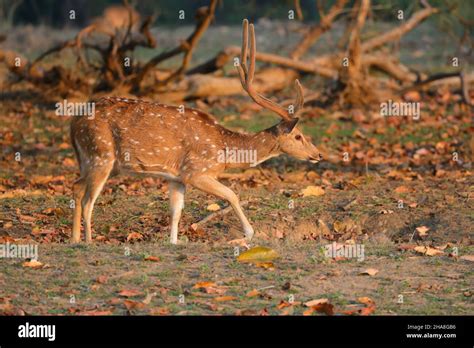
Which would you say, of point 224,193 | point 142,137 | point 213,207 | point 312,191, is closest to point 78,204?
point 142,137

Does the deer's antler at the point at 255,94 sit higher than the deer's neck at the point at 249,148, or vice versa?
the deer's antler at the point at 255,94

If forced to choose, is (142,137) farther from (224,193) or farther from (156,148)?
(224,193)

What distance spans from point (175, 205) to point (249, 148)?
3.59 ft

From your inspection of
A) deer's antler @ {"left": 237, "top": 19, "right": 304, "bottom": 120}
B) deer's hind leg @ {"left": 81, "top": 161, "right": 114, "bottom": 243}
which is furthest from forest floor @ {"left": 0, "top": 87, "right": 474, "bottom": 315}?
deer's antler @ {"left": 237, "top": 19, "right": 304, "bottom": 120}

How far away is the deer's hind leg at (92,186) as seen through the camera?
11148mm

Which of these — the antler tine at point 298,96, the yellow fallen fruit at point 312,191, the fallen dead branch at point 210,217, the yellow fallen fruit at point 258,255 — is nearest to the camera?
the yellow fallen fruit at point 258,255

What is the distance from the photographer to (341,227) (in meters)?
12.1

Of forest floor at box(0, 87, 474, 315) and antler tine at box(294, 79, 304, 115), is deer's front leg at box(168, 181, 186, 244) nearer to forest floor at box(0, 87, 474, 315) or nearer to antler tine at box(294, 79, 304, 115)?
forest floor at box(0, 87, 474, 315)

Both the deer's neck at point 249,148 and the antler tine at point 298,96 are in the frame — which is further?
the deer's neck at point 249,148

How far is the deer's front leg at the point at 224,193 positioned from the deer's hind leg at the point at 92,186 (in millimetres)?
937

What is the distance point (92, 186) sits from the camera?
36.7 feet

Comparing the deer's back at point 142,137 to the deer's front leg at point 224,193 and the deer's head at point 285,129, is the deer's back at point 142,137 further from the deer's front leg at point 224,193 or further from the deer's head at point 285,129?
the deer's head at point 285,129

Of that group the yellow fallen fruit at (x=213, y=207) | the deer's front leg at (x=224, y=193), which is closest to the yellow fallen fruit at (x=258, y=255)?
the deer's front leg at (x=224, y=193)

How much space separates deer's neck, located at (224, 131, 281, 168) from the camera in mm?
11734
